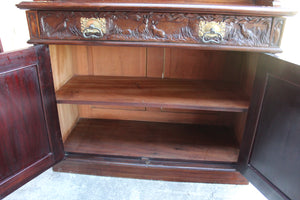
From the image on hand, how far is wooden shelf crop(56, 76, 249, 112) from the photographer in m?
0.89

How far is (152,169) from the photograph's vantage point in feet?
3.32

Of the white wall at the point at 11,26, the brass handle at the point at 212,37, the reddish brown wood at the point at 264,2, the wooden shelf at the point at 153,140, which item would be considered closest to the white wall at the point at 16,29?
the white wall at the point at 11,26

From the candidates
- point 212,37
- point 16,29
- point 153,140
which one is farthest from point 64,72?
point 212,37

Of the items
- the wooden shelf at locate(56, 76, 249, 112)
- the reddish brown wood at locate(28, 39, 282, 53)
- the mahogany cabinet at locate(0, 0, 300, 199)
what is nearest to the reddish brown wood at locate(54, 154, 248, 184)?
the mahogany cabinet at locate(0, 0, 300, 199)

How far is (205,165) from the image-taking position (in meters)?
0.97

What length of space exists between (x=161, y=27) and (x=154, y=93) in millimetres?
318

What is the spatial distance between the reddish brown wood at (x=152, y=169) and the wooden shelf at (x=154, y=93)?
268 mm

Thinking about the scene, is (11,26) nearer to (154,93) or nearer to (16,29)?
(16,29)

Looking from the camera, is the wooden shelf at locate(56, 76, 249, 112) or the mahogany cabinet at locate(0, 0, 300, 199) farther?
the wooden shelf at locate(56, 76, 249, 112)

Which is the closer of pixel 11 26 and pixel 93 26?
pixel 93 26

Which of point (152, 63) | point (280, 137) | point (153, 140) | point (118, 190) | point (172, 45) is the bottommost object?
point (118, 190)

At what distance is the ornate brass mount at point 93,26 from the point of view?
2.47 feet

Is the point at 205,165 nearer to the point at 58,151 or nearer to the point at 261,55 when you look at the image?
the point at 261,55

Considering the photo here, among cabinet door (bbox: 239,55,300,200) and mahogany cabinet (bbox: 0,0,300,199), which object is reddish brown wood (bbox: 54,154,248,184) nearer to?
mahogany cabinet (bbox: 0,0,300,199)
